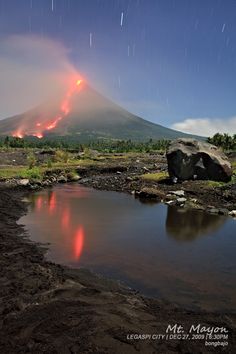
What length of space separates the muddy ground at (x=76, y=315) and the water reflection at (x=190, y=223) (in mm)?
9589

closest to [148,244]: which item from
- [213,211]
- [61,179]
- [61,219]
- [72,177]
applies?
[61,219]

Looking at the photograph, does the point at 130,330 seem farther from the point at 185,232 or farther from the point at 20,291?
the point at 185,232

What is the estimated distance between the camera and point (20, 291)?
12.6 metres

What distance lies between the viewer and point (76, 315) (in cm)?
1074

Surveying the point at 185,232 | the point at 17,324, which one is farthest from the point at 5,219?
the point at 17,324

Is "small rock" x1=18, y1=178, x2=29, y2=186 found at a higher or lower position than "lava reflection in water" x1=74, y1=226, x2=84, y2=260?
higher

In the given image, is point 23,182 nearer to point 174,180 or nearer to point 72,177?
point 72,177

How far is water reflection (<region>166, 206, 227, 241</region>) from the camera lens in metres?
23.8

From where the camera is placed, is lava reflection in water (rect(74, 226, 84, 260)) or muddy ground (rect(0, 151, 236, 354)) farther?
lava reflection in water (rect(74, 226, 84, 260))

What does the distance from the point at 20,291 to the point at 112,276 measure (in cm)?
423

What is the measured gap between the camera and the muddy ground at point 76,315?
9195 mm

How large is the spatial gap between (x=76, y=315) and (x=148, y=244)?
10.5 metres

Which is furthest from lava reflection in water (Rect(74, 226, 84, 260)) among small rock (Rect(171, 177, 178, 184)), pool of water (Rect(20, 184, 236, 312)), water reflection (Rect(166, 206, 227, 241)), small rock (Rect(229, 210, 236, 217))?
small rock (Rect(171, 177, 178, 184))

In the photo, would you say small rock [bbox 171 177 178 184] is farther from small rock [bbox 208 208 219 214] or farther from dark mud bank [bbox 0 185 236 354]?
dark mud bank [bbox 0 185 236 354]
